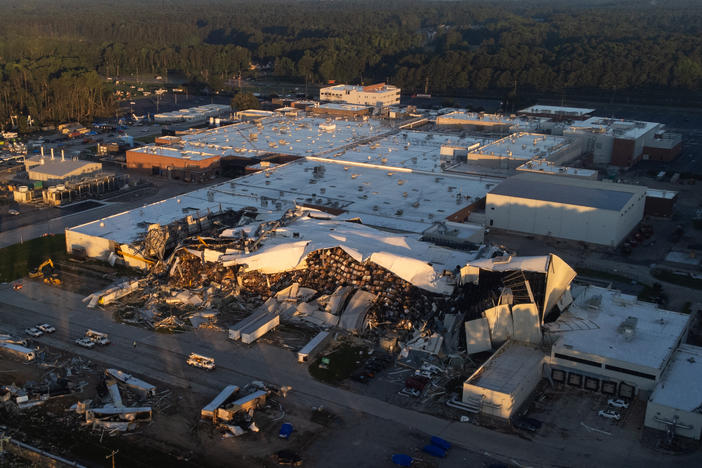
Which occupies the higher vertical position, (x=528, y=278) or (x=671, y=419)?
(x=528, y=278)

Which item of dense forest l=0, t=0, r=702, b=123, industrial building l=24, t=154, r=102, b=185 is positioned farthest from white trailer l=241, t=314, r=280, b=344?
dense forest l=0, t=0, r=702, b=123

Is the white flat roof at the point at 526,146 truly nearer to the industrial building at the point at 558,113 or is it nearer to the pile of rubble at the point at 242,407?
the industrial building at the point at 558,113

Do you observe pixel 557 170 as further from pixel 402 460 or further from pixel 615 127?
pixel 402 460

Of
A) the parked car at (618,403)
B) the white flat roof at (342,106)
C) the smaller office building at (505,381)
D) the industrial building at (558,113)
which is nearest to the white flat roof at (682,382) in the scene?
the parked car at (618,403)

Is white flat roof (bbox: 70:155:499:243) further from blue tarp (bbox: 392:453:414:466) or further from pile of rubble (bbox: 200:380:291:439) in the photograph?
blue tarp (bbox: 392:453:414:466)

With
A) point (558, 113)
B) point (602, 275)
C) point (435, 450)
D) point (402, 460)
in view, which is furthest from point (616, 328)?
point (558, 113)

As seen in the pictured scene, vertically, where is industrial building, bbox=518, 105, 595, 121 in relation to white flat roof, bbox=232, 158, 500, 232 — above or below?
above

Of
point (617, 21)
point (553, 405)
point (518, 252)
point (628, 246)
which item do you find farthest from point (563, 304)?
point (617, 21)

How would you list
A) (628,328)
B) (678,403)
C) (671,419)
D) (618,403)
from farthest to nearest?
(628,328), (618,403), (678,403), (671,419)
